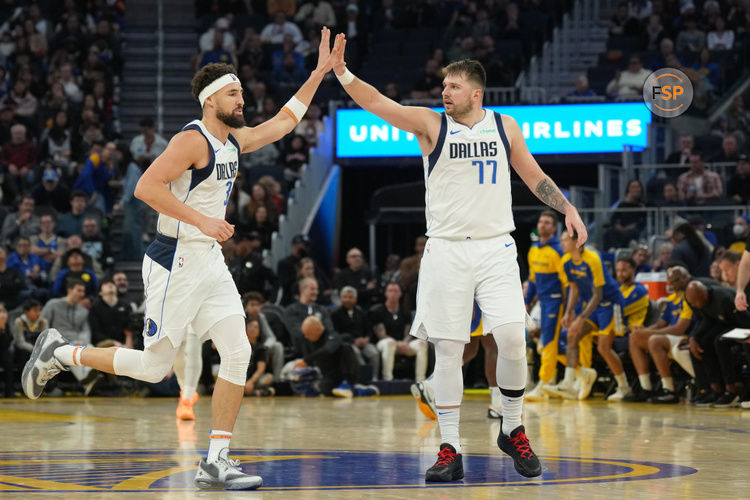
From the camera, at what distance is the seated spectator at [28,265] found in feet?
54.7

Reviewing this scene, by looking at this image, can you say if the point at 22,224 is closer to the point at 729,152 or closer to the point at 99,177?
the point at 99,177

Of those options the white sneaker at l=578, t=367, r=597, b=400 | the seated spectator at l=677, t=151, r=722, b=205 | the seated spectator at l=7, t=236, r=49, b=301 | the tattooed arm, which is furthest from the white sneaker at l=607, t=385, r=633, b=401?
the seated spectator at l=7, t=236, r=49, b=301

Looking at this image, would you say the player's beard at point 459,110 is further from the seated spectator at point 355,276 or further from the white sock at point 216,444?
the seated spectator at point 355,276

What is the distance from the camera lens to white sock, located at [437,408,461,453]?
6605 millimetres

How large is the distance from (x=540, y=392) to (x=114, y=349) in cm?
763

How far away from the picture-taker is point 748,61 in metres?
21.0

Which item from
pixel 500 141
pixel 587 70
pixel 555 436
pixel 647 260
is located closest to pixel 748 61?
pixel 587 70

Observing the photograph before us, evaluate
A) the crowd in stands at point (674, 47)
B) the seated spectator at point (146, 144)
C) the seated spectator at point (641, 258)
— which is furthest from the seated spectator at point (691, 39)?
the seated spectator at point (146, 144)

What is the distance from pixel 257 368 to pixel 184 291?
27.9 feet

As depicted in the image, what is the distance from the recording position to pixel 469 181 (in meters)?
6.72

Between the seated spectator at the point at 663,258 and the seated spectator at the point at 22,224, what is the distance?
8.65m

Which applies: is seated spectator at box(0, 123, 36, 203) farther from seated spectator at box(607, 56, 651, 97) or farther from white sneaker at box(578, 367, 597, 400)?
white sneaker at box(578, 367, 597, 400)

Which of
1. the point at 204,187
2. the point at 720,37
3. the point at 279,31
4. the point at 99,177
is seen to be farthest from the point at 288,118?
the point at 279,31

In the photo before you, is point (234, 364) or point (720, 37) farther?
point (720, 37)
